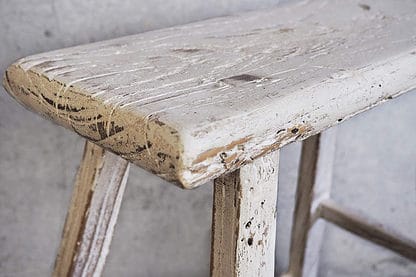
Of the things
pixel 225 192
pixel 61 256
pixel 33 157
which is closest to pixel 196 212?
pixel 33 157

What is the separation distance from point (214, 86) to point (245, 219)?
0.11 m

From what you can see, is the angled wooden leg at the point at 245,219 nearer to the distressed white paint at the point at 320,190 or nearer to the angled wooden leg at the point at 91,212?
the angled wooden leg at the point at 91,212

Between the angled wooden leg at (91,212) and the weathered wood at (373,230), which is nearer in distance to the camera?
the angled wooden leg at (91,212)

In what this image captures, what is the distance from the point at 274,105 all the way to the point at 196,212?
2.21 feet

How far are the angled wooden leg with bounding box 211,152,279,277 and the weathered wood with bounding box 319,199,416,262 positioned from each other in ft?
1.45

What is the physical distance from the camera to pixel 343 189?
1241 mm

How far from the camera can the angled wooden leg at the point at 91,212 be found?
0.68 metres

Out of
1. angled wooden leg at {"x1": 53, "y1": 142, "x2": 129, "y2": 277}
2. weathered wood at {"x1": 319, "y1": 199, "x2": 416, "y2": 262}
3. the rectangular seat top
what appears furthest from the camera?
weathered wood at {"x1": 319, "y1": 199, "x2": 416, "y2": 262}

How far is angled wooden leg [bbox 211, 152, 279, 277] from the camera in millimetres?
514

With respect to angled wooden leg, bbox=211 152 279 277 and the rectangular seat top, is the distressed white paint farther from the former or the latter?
angled wooden leg, bbox=211 152 279 277

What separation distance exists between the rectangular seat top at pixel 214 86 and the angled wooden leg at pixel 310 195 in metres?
0.31

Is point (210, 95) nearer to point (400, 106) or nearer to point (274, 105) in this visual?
point (274, 105)

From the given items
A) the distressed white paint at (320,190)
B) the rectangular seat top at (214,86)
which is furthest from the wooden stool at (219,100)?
the distressed white paint at (320,190)

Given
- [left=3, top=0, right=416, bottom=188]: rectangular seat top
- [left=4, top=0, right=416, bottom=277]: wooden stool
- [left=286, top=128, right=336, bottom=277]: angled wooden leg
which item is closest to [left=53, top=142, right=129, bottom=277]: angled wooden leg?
[left=4, top=0, right=416, bottom=277]: wooden stool
